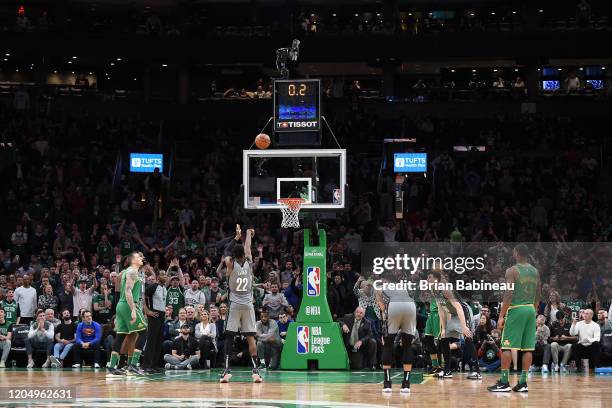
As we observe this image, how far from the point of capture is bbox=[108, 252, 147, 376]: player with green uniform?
1886cm

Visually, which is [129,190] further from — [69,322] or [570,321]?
[570,321]

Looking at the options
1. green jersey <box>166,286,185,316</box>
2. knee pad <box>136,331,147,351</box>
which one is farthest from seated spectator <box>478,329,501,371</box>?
knee pad <box>136,331,147,351</box>

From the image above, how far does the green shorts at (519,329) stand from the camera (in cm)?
1619

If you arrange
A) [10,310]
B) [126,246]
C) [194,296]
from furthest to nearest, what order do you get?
[126,246], [10,310], [194,296]

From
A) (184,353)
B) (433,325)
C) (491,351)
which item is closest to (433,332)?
(433,325)

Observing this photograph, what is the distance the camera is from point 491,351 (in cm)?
2234

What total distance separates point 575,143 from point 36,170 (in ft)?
57.3

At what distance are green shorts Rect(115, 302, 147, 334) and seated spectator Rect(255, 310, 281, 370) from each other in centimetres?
350

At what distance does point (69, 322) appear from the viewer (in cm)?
2294

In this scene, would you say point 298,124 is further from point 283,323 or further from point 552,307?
point 552,307

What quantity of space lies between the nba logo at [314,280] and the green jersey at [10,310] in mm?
6733

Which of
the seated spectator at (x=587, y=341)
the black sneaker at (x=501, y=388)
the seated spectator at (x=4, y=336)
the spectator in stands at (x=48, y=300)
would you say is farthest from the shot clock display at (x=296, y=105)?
the seated spectator at (x=4, y=336)

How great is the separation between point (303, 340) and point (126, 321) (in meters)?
3.98

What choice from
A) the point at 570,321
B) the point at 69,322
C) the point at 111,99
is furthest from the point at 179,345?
the point at 111,99
